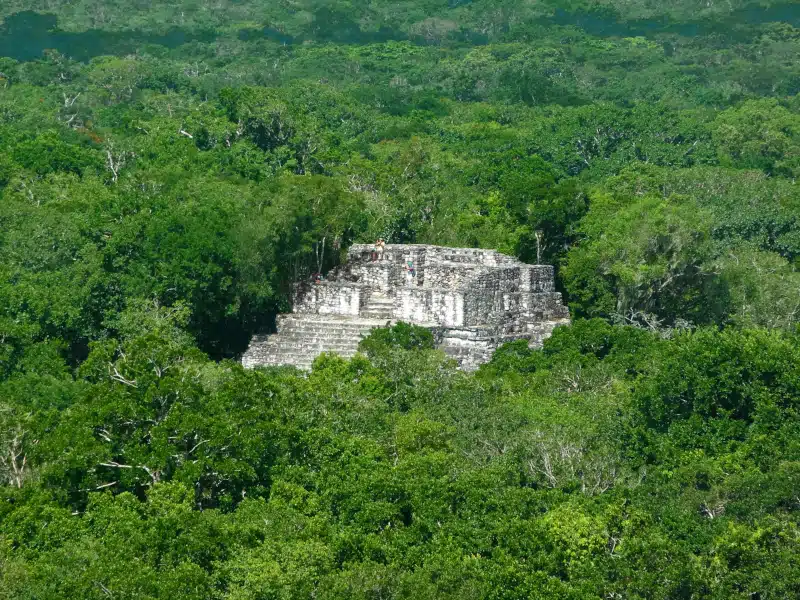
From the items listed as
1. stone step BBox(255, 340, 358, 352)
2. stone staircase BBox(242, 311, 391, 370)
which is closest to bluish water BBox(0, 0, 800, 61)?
stone staircase BBox(242, 311, 391, 370)

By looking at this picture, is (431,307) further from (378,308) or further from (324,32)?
(324,32)

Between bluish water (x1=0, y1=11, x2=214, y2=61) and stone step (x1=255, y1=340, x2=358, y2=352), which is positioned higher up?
stone step (x1=255, y1=340, x2=358, y2=352)

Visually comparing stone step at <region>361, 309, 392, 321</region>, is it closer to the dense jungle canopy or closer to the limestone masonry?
the limestone masonry

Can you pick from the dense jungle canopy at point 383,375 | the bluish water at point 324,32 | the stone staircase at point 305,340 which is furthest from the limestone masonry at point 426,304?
the bluish water at point 324,32

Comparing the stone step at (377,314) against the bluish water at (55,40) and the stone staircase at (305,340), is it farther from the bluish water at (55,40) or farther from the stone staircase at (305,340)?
the bluish water at (55,40)

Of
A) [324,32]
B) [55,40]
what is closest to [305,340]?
[55,40]
